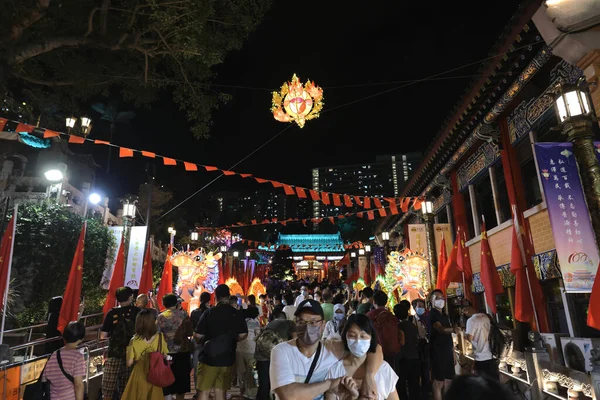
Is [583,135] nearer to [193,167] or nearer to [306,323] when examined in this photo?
[306,323]

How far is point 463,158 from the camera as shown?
13617mm

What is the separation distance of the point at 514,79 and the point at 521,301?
5459 millimetres

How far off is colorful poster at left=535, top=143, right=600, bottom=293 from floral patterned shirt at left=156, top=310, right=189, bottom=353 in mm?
7011

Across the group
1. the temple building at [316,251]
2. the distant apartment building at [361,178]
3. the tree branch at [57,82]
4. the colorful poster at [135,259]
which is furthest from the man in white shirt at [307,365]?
the distant apartment building at [361,178]

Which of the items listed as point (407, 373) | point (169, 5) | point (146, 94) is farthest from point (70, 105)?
point (407, 373)

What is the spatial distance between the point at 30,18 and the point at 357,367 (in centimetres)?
913

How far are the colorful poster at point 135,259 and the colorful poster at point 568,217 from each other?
12.7m

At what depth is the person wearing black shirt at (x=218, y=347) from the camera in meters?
5.68

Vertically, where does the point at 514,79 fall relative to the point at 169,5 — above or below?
below

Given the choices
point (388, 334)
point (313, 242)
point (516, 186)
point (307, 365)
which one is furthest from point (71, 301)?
point (313, 242)

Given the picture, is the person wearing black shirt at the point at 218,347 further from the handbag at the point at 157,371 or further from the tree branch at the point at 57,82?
the tree branch at the point at 57,82

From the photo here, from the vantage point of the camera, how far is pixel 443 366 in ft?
21.2

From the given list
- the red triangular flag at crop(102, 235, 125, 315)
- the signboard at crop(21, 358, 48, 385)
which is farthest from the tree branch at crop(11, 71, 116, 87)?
the signboard at crop(21, 358, 48, 385)

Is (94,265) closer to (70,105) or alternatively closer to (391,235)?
(70,105)
